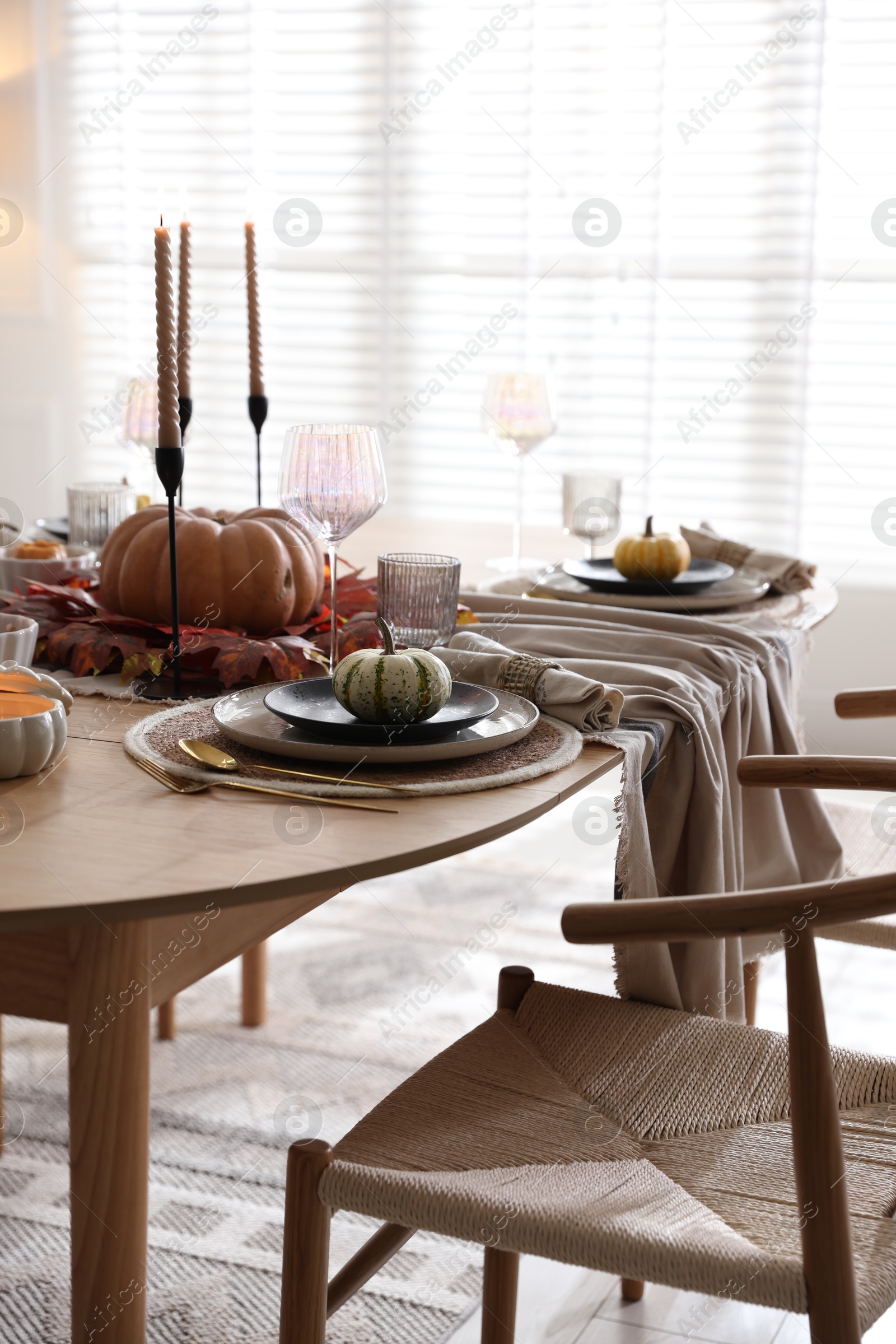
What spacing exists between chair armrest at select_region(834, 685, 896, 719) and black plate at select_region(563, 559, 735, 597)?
13.7 inches

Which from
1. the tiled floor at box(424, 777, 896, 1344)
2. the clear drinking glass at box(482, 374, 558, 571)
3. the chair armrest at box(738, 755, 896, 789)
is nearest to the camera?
the chair armrest at box(738, 755, 896, 789)

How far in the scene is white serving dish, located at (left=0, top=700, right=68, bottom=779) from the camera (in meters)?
1.02

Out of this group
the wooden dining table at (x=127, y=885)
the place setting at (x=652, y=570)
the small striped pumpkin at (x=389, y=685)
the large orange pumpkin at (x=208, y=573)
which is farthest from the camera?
the place setting at (x=652, y=570)

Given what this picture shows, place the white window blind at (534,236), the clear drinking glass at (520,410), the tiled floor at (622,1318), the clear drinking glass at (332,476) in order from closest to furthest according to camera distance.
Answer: the clear drinking glass at (332,476) → the tiled floor at (622,1318) → the clear drinking glass at (520,410) → the white window blind at (534,236)

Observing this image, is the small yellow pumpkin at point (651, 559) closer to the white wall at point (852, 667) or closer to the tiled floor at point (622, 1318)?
the tiled floor at point (622, 1318)

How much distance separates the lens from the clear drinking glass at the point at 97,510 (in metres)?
1.92

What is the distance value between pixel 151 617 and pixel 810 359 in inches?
106

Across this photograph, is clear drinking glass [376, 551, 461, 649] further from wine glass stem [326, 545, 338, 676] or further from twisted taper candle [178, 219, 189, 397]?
twisted taper candle [178, 219, 189, 397]

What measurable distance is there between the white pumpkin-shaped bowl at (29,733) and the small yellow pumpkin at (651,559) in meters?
0.93

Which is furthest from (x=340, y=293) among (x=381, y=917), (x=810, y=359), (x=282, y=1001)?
(x=282, y=1001)

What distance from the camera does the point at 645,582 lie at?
1.77 m

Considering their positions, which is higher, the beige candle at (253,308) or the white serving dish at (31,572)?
the beige candle at (253,308)

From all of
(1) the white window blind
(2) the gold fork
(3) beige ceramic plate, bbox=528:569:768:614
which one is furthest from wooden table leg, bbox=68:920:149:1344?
(1) the white window blind

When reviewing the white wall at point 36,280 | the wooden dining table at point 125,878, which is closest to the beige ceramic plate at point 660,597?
the wooden dining table at point 125,878
